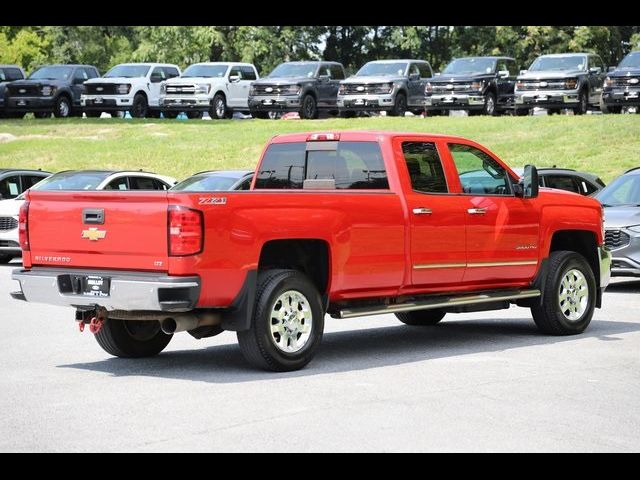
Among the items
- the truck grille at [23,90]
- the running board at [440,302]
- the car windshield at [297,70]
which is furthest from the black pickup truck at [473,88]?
the running board at [440,302]

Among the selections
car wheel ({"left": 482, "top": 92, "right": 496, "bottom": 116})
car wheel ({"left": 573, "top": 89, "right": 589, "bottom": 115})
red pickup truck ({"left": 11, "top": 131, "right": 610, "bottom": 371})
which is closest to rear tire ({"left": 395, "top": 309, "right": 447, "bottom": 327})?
red pickup truck ({"left": 11, "top": 131, "right": 610, "bottom": 371})

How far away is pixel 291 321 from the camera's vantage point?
11.0m

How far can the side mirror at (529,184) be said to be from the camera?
42.8ft

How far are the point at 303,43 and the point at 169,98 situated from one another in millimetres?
27132

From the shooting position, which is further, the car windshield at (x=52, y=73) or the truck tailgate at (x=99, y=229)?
the car windshield at (x=52, y=73)

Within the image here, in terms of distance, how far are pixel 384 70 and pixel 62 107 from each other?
40.3 feet

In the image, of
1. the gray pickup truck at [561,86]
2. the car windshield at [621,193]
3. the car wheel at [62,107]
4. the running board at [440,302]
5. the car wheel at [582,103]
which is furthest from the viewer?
the car wheel at [62,107]

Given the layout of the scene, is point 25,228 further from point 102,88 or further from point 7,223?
point 102,88

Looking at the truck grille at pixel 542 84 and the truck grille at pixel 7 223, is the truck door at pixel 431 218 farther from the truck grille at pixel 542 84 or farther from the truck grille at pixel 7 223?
the truck grille at pixel 542 84

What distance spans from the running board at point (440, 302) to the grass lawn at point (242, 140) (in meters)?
20.5

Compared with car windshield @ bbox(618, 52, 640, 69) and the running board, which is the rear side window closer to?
the running board

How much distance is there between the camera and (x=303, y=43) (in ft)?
238
